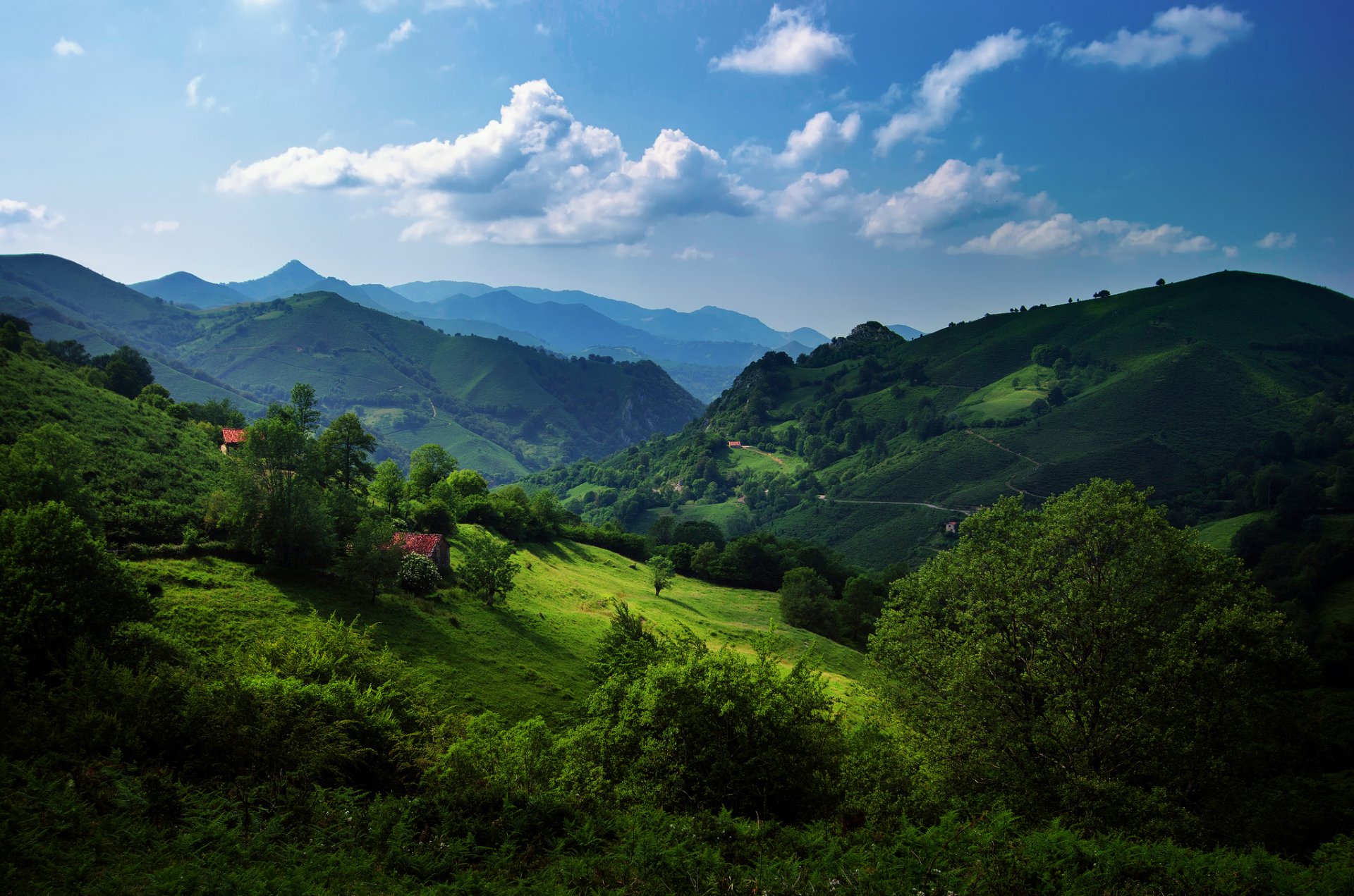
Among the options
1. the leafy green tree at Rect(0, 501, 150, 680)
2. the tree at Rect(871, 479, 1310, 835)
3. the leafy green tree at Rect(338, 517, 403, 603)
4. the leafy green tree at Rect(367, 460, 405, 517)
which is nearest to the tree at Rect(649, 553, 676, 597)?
the leafy green tree at Rect(367, 460, 405, 517)

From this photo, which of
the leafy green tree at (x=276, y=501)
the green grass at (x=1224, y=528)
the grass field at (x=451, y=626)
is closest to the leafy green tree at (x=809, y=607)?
the grass field at (x=451, y=626)

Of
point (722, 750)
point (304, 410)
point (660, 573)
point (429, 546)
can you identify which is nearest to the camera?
point (722, 750)

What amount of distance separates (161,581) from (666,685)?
31.3 meters

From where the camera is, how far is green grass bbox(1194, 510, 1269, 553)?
406 ft

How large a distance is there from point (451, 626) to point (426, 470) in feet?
150

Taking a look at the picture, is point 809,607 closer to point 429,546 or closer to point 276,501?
point 429,546

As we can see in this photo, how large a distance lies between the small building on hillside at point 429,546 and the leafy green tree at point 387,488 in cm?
1328

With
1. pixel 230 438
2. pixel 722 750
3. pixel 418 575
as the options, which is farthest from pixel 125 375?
pixel 722 750

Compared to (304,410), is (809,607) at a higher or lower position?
lower

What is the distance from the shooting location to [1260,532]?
113 metres

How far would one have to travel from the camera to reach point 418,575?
47844mm

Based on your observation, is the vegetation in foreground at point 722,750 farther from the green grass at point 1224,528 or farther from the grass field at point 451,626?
the green grass at point 1224,528

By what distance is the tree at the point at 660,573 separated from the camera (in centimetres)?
8181

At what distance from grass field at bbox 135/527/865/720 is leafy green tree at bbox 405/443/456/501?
20040mm
